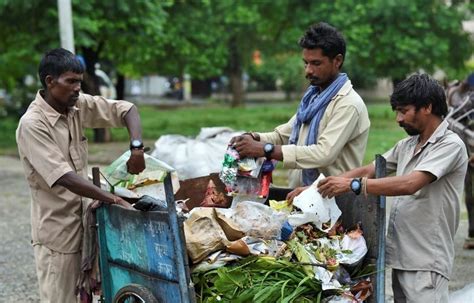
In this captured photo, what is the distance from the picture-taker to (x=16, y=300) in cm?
594

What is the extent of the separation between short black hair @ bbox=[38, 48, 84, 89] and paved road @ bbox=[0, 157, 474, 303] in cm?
257

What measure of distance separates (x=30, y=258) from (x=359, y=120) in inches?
169

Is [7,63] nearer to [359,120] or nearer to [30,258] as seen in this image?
[30,258]

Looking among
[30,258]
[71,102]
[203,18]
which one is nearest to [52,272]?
[71,102]

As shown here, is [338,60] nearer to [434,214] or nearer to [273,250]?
[434,214]

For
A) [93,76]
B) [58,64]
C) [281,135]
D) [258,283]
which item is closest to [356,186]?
[258,283]

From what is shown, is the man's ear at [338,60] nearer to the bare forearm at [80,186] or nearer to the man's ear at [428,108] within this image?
the man's ear at [428,108]

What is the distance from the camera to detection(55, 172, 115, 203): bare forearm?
3.79 meters

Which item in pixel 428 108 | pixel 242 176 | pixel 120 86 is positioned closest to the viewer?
pixel 428 108

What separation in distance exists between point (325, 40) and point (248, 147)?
2.23ft

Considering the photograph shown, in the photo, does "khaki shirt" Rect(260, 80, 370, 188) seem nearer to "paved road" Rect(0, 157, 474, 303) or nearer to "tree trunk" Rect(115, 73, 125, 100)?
"paved road" Rect(0, 157, 474, 303)

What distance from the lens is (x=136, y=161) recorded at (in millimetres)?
3979

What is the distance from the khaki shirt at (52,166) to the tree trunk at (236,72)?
77.0 feet

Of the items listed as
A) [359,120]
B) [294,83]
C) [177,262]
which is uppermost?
[359,120]
